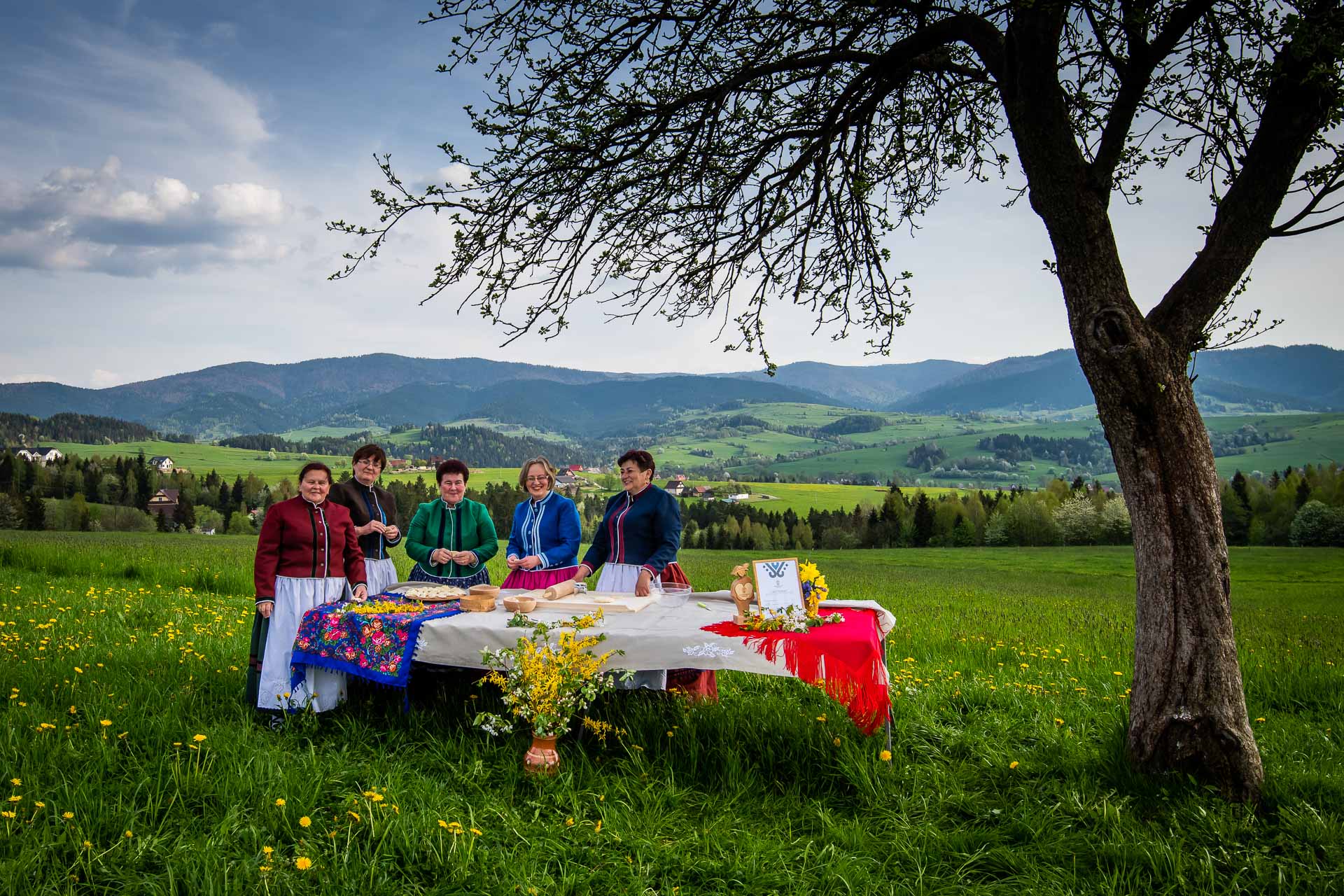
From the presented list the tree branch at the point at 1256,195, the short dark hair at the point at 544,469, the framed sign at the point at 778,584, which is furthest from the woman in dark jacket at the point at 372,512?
the tree branch at the point at 1256,195

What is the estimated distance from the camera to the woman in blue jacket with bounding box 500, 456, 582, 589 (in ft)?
21.1

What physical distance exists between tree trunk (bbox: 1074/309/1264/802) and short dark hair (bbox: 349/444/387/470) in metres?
5.55

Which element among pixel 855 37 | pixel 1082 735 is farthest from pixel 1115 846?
pixel 855 37

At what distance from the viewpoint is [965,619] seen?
11.0 metres

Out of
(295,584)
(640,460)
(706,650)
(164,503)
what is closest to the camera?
(706,650)

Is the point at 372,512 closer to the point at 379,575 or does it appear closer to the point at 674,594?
the point at 379,575

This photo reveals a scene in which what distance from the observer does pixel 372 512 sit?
6.68 metres

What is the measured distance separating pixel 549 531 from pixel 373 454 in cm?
171

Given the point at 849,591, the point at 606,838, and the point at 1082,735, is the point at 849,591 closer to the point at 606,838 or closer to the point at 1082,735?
the point at 1082,735

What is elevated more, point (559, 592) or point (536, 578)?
point (559, 592)

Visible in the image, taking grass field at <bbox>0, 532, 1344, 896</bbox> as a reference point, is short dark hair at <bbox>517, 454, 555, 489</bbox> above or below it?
above

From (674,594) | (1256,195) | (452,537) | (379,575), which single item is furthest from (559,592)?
(1256,195)

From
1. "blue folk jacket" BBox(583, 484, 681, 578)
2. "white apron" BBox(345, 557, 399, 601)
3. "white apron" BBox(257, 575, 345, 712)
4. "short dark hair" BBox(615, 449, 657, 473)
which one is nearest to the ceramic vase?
"white apron" BBox(257, 575, 345, 712)

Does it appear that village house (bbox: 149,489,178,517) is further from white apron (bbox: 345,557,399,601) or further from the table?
the table
